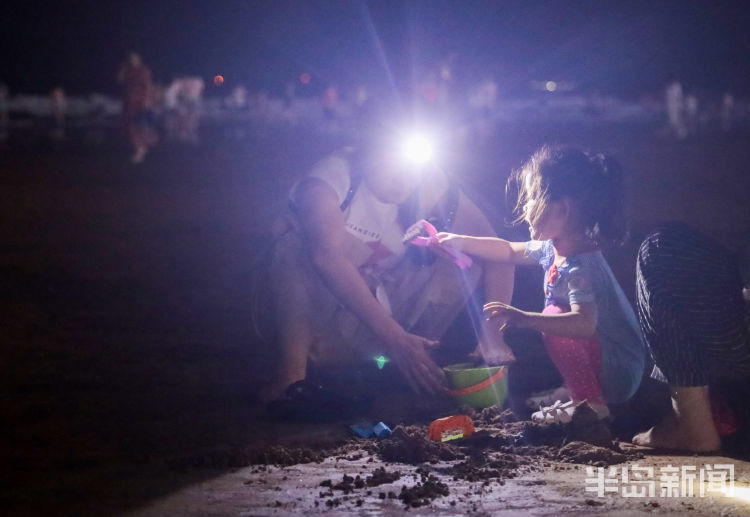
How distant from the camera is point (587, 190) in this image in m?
3.24

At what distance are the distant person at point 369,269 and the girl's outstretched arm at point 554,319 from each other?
0.42 m

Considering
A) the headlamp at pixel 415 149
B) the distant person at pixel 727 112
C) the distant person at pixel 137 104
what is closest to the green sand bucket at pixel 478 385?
the headlamp at pixel 415 149

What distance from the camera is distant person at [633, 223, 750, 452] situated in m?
2.97

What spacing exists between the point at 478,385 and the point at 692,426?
76 cm

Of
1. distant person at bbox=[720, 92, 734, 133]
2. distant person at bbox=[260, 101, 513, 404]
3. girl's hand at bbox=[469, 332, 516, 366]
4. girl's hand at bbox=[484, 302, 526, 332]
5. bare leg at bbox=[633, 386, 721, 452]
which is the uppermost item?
distant person at bbox=[720, 92, 734, 133]

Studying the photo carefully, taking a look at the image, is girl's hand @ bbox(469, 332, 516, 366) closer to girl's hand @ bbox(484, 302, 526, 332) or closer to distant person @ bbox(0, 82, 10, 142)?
girl's hand @ bbox(484, 302, 526, 332)

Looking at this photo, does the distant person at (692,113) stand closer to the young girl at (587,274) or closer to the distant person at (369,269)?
the distant person at (369,269)

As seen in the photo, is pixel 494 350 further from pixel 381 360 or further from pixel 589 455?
pixel 589 455

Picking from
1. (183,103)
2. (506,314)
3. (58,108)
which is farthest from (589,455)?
(183,103)

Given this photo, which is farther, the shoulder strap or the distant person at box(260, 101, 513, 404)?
the shoulder strap

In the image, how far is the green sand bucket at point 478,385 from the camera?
3482mm

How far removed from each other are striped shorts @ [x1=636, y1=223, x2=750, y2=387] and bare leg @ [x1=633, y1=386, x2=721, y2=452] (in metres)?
0.04

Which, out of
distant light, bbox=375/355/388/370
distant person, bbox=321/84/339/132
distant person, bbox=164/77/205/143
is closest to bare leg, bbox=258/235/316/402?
distant light, bbox=375/355/388/370

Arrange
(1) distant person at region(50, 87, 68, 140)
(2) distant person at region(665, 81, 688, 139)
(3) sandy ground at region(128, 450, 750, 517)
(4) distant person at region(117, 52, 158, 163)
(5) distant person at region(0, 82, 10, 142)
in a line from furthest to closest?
(1) distant person at region(50, 87, 68, 140) → (2) distant person at region(665, 81, 688, 139) → (4) distant person at region(117, 52, 158, 163) → (5) distant person at region(0, 82, 10, 142) → (3) sandy ground at region(128, 450, 750, 517)
